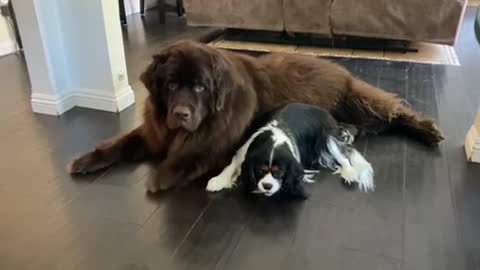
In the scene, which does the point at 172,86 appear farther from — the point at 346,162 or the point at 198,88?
the point at 346,162

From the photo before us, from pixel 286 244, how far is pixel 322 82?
1153mm

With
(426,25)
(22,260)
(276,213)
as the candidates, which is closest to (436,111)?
(426,25)

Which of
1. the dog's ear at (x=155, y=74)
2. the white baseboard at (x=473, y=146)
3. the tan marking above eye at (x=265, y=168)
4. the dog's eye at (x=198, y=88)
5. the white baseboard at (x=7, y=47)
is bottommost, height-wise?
the white baseboard at (x=7, y=47)

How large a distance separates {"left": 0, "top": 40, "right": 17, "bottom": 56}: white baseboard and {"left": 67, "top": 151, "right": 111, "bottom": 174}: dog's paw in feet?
8.49

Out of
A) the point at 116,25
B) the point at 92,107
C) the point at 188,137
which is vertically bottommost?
the point at 92,107

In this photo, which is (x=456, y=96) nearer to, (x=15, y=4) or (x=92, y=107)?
(x=92, y=107)

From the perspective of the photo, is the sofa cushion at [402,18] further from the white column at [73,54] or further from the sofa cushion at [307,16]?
the white column at [73,54]

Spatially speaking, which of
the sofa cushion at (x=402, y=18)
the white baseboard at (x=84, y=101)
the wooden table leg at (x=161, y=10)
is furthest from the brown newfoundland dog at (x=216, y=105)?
the wooden table leg at (x=161, y=10)

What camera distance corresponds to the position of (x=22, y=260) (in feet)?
5.47

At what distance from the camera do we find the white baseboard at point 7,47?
4.25 m

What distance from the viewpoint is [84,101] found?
3.05 metres

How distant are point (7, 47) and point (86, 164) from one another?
8.87ft

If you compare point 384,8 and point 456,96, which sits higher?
point 384,8

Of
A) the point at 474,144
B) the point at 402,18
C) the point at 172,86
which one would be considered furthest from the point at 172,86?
the point at 402,18
